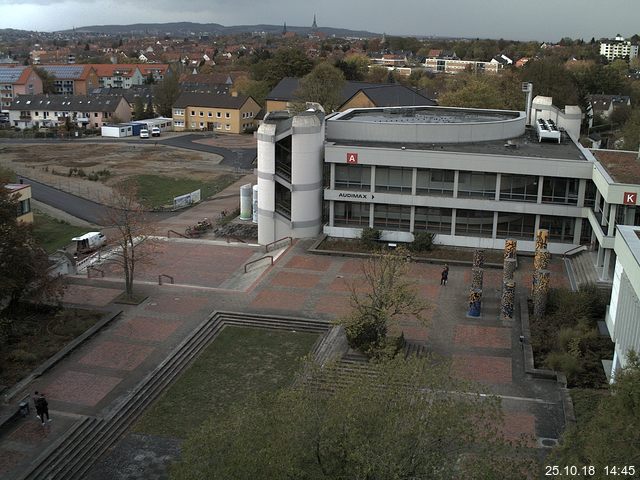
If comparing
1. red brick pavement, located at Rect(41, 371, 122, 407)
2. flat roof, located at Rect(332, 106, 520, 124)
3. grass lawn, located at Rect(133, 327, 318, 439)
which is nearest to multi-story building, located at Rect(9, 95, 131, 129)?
flat roof, located at Rect(332, 106, 520, 124)

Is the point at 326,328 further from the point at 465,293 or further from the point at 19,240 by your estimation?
the point at 19,240

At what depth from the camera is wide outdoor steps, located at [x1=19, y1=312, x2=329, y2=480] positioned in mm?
21578

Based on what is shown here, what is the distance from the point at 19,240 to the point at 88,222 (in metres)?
25.2

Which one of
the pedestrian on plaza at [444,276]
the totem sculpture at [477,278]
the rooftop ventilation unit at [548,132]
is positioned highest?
the rooftop ventilation unit at [548,132]

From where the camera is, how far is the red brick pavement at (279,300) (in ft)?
112

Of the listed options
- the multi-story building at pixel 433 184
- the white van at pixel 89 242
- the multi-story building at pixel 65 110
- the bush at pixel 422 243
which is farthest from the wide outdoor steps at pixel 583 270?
the multi-story building at pixel 65 110

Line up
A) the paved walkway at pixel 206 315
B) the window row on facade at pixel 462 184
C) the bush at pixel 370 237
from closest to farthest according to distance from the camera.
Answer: the paved walkway at pixel 206 315 → the window row on facade at pixel 462 184 → the bush at pixel 370 237

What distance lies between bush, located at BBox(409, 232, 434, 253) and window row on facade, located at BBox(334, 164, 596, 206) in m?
2.78

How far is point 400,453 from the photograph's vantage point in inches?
550

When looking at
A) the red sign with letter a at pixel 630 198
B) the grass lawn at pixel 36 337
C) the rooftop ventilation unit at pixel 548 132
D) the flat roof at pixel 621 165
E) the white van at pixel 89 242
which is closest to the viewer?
the grass lawn at pixel 36 337

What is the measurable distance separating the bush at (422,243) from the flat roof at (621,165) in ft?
35.6

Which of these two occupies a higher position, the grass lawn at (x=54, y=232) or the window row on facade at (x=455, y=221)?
the window row on facade at (x=455, y=221)

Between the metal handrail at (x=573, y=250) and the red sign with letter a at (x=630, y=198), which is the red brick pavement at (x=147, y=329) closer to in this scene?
the red sign with letter a at (x=630, y=198)

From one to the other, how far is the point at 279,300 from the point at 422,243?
1178cm
